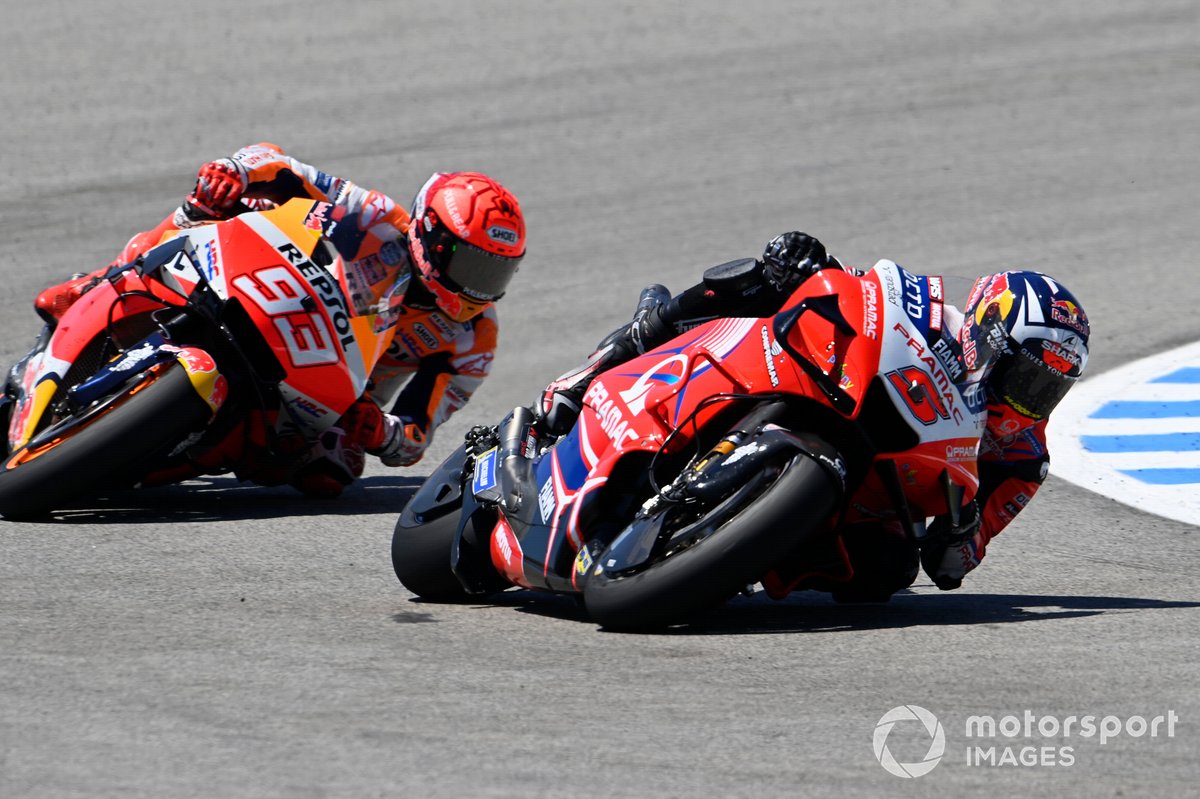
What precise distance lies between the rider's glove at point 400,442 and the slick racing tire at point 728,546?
273 cm

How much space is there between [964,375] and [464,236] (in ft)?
8.24

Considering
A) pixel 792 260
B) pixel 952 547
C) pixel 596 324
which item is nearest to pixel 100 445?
Answer: pixel 792 260

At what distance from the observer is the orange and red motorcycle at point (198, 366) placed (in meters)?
6.86

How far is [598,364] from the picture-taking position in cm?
625

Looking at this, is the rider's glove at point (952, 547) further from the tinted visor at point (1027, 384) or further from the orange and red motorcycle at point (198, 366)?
the orange and red motorcycle at point (198, 366)

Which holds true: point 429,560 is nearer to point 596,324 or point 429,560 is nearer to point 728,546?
point 728,546

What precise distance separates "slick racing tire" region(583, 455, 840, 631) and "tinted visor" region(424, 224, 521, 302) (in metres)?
2.50

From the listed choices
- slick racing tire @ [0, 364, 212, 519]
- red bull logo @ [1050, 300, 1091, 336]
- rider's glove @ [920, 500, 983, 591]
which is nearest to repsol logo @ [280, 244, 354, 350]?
slick racing tire @ [0, 364, 212, 519]

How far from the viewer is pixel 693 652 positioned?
5195 millimetres

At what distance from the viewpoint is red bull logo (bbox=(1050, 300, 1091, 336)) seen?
5738mm

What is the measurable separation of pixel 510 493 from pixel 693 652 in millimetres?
952

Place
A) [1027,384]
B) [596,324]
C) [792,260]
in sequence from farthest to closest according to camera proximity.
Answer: [596,324] < [792,260] < [1027,384]

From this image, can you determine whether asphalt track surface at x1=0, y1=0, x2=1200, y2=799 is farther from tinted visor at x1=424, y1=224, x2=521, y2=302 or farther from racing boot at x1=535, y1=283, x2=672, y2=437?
tinted visor at x1=424, y1=224, x2=521, y2=302

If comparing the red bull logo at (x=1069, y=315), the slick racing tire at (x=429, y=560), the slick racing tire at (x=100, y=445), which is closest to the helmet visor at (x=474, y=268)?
the slick racing tire at (x=100, y=445)
